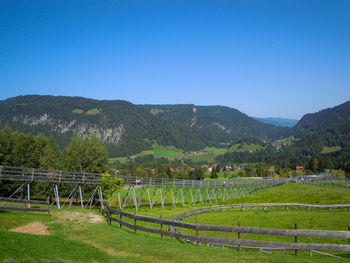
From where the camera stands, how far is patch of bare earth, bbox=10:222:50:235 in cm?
1554

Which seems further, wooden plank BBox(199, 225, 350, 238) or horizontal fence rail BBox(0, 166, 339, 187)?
horizontal fence rail BBox(0, 166, 339, 187)

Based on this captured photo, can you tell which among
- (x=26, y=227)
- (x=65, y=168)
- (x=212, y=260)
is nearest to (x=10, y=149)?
(x=65, y=168)

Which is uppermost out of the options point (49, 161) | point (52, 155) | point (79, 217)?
point (52, 155)

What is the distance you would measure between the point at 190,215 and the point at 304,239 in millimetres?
16876

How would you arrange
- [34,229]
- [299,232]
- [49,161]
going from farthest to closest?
[49,161] < [34,229] < [299,232]

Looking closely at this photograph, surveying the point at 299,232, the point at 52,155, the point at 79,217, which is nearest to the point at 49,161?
the point at 52,155

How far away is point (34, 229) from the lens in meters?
16.2

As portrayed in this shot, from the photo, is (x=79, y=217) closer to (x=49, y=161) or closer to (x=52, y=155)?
(x=49, y=161)

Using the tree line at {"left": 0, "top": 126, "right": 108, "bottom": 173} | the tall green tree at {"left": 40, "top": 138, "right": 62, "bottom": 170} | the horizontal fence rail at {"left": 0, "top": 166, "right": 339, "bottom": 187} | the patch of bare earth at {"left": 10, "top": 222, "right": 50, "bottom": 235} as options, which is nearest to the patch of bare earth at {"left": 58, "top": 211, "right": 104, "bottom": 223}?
the patch of bare earth at {"left": 10, "top": 222, "right": 50, "bottom": 235}

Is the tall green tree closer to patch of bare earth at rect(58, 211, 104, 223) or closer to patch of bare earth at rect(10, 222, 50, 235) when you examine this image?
patch of bare earth at rect(58, 211, 104, 223)

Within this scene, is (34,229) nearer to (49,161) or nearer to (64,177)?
(64,177)

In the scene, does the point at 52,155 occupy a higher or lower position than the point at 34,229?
higher

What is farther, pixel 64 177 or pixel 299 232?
pixel 64 177

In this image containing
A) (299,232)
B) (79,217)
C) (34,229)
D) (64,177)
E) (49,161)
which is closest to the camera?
(299,232)
